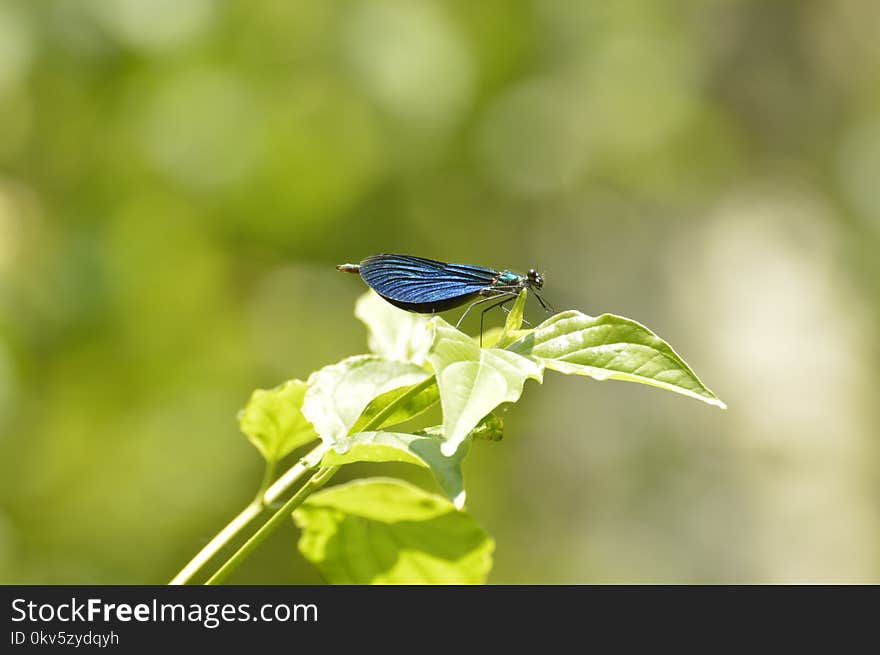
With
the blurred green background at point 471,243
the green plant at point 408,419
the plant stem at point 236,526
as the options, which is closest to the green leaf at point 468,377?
the green plant at point 408,419

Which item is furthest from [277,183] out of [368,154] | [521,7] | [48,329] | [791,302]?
[791,302]

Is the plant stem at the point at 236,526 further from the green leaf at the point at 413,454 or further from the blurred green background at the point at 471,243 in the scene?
the blurred green background at the point at 471,243

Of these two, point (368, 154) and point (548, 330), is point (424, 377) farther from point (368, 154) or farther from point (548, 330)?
point (368, 154)

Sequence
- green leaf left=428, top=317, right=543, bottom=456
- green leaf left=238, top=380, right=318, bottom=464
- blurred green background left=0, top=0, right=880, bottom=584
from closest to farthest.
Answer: green leaf left=428, top=317, right=543, bottom=456 → green leaf left=238, top=380, right=318, bottom=464 → blurred green background left=0, top=0, right=880, bottom=584

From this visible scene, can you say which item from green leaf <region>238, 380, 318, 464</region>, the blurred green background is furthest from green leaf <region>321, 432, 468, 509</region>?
the blurred green background

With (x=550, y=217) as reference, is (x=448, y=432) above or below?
below

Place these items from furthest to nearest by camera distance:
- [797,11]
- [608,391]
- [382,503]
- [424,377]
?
[797,11]
[608,391]
[382,503]
[424,377]

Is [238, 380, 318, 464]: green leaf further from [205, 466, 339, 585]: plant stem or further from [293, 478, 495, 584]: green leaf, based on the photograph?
[205, 466, 339, 585]: plant stem
